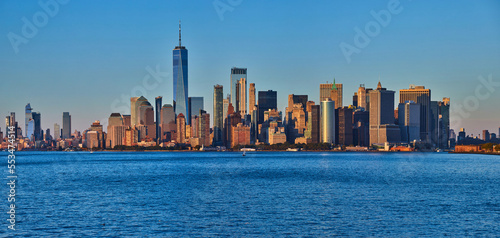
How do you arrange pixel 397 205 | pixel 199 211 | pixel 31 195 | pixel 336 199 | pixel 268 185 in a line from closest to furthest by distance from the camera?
pixel 199 211, pixel 397 205, pixel 336 199, pixel 31 195, pixel 268 185

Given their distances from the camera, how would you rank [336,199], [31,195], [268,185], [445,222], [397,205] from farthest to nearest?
[268,185] → [31,195] → [336,199] → [397,205] → [445,222]

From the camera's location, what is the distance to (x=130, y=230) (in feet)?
129

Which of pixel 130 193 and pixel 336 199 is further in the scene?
pixel 130 193

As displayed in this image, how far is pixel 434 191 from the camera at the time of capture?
6462 centimetres

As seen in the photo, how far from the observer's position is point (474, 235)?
124ft

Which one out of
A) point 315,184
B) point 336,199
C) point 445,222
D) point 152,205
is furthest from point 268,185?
point 445,222

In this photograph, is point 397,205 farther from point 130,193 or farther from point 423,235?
point 130,193

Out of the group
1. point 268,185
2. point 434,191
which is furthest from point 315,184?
point 434,191

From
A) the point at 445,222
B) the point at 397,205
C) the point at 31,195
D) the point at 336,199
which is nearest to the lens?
the point at 445,222

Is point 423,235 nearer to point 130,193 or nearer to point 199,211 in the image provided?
point 199,211

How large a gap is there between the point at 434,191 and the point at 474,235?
90.1 feet

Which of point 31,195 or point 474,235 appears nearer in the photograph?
point 474,235

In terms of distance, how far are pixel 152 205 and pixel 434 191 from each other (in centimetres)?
3159

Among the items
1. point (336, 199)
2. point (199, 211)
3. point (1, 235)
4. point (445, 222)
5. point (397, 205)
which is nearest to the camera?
point (1, 235)
